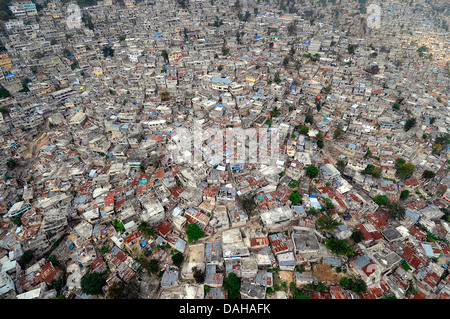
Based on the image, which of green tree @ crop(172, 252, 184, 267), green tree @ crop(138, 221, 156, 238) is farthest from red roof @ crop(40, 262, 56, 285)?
green tree @ crop(172, 252, 184, 267)

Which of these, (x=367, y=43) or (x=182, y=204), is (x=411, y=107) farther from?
(x=182, y=204)

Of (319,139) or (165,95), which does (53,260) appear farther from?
(319,139)

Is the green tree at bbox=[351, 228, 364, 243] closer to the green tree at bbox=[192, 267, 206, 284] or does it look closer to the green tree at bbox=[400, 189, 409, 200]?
the green tree at bbox=[400, 189, 409, 200]

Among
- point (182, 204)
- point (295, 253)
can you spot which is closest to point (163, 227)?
point (182, 204)

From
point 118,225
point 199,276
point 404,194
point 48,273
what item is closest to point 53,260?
point 48,273

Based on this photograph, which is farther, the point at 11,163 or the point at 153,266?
the point at 11,163

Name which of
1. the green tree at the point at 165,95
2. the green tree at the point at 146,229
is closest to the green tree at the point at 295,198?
the green tree at the point at 146,229
